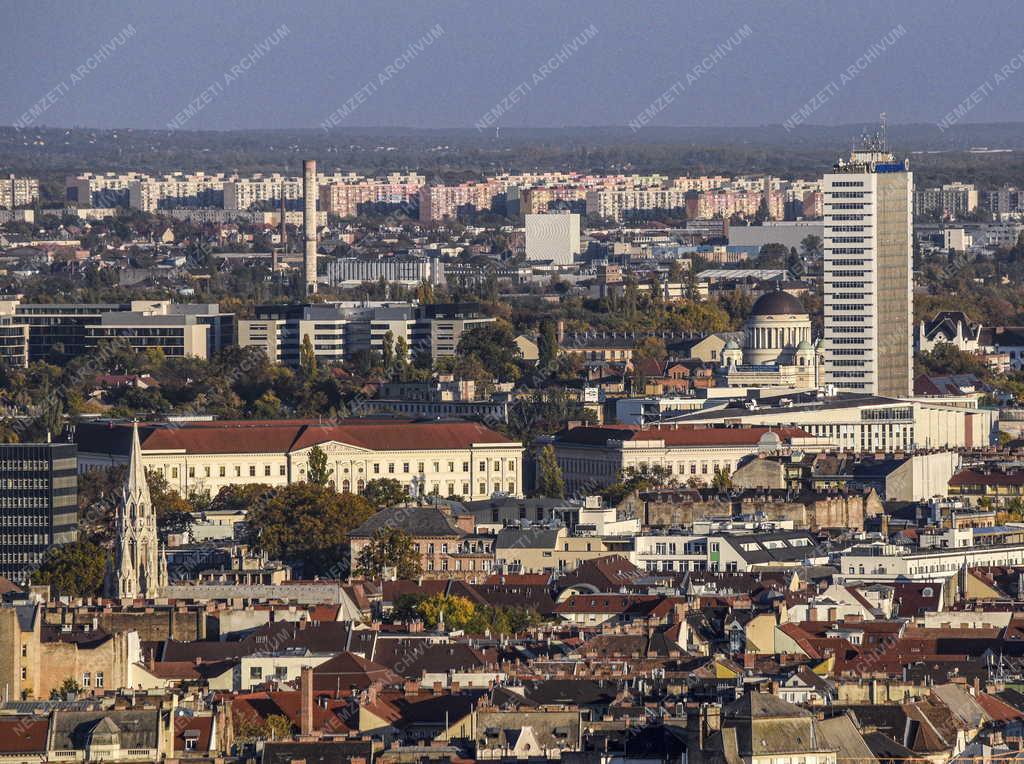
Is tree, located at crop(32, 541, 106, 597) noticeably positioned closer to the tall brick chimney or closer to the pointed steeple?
the pointed steeple

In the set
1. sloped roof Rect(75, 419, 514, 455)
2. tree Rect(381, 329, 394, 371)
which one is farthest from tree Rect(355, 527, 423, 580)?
tree Rect(381, 329, 394, 371)

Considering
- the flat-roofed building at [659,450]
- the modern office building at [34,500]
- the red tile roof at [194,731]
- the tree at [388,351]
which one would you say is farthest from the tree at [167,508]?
the red tile roof at [194,731]

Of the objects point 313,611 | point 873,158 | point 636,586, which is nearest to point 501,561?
point 636,586

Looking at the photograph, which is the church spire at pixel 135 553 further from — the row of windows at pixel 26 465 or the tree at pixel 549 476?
the tree at pixel 549 476

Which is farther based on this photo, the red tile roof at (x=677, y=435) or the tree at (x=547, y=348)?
the tree at (x=547, y=348)

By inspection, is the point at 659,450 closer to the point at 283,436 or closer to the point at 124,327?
the point at 283,436

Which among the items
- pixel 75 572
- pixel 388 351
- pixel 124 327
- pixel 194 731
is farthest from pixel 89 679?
pixel 124 327
